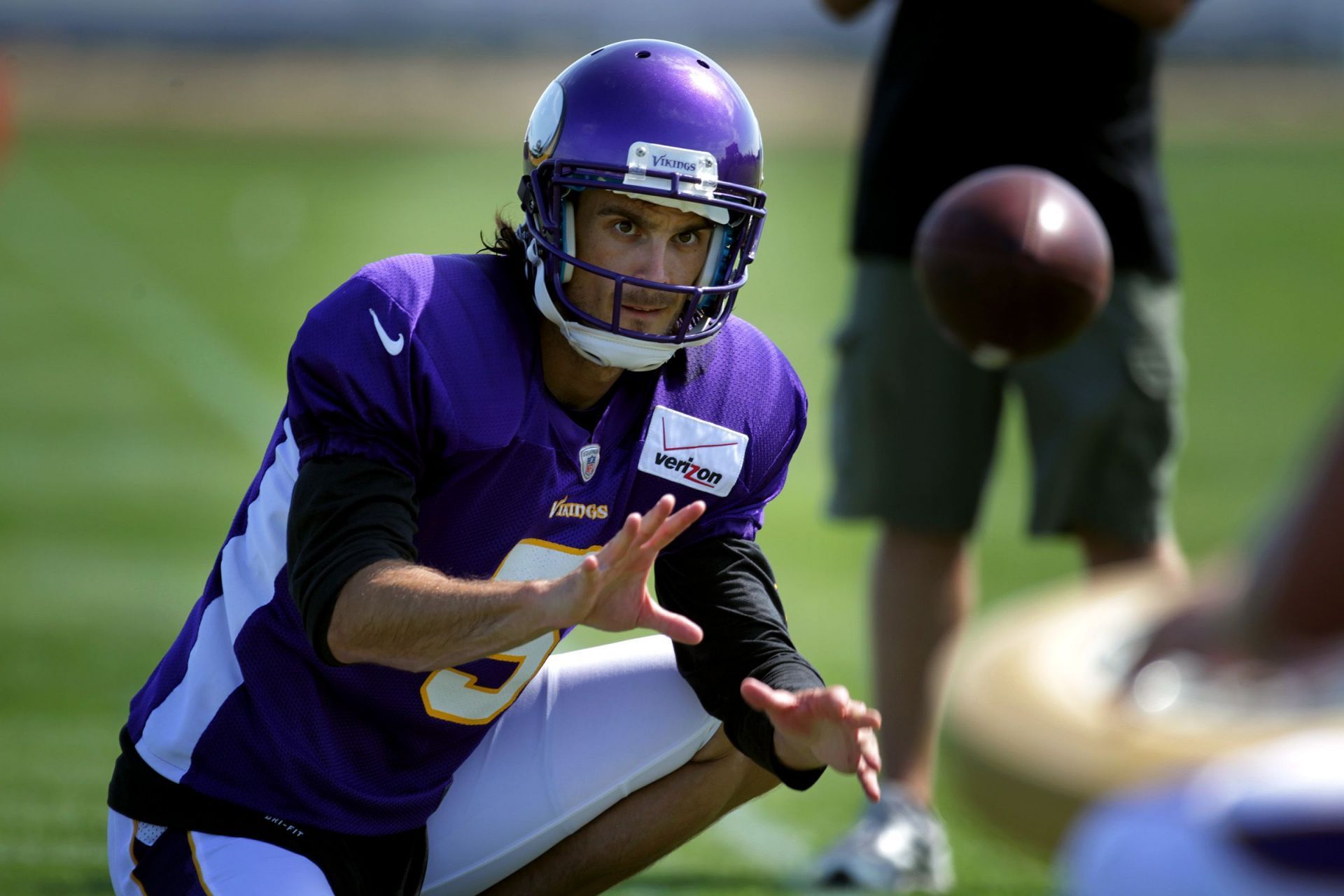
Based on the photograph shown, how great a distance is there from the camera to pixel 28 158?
21609 millimetres

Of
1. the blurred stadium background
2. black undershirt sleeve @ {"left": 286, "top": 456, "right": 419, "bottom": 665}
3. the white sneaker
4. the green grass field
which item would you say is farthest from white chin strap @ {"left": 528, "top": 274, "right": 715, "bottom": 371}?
the white sneaker

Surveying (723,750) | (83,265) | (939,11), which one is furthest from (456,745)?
(83,265)

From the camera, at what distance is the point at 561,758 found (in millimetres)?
2930

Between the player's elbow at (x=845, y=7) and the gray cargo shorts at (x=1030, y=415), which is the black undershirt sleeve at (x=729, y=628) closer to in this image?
the gray cargo shorts at (x=1030, y=415)

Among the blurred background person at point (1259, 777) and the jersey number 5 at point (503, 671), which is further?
the jersey number 5 at point (503, 671)

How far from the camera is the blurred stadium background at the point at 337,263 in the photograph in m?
4.87

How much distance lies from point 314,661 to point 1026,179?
63.8 inches

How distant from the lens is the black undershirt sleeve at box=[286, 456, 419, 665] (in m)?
2.38

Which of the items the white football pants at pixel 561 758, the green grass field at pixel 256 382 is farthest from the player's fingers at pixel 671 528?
the white football pants at pixel 561 758

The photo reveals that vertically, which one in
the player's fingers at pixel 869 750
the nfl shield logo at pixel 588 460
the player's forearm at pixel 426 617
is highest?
the nfl shield logo at pixel 588 460

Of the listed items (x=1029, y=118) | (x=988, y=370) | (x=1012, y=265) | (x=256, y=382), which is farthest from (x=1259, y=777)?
(x=256, y=382)

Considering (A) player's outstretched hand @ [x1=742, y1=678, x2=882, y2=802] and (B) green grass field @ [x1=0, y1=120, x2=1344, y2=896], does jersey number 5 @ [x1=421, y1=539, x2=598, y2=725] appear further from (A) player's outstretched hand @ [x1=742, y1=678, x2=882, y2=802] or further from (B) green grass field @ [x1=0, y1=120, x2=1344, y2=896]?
(B) green grass field @ [x1=0, y1=120, x2=1344, y2=896]

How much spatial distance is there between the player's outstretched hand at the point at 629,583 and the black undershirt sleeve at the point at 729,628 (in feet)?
1.68

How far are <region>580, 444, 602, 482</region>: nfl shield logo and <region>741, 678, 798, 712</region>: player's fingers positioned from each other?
397 mm
